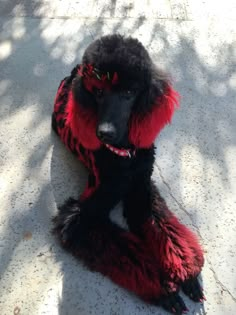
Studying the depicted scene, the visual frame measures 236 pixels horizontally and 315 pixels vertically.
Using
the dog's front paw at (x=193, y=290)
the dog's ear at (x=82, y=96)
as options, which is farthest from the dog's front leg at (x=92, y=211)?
the dog's front paw at (x=193, y=290)

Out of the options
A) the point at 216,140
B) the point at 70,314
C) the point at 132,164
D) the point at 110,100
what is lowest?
the point at 216,140

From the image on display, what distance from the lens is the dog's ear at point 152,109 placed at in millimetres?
1607

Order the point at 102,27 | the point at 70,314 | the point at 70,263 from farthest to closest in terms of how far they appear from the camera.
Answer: the point at 102,27
the point at 70,263
the point at 70,314

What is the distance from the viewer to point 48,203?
2096 mm

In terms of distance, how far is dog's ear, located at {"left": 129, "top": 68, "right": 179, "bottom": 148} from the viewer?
63.3 inches

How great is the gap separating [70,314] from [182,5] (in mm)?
2593

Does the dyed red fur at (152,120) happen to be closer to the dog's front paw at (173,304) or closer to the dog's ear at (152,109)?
the dog's ear at (152,109)

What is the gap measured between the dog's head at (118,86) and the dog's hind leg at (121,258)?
0.44 meters

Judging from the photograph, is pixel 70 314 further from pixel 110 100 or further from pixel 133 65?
pixel 133 65

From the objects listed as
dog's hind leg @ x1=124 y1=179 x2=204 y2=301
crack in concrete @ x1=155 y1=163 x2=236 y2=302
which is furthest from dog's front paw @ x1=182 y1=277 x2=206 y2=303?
crack in concrete @ x1=155 y1=163 x2=236 y2=302

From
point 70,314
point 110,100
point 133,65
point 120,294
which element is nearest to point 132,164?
point 110,100

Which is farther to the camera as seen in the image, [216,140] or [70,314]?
[216,140]

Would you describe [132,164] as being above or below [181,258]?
above

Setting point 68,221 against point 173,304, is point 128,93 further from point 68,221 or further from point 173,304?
point 173,304
